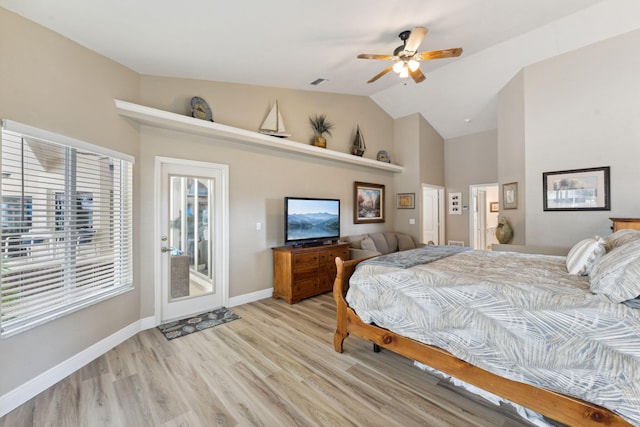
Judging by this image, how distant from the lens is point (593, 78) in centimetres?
375

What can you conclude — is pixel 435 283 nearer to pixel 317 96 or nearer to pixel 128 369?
pixel 128 369

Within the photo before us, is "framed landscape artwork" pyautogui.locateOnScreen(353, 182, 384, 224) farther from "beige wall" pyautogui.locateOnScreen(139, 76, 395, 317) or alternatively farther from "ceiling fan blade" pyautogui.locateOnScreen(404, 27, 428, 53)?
"ceiling fan blade" pyautogui.locateOnScreen(404, 27, 428, 53)

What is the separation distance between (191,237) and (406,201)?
15.5 ft

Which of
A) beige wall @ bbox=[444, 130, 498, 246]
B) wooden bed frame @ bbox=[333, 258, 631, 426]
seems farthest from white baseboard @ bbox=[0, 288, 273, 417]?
beige wall @ bbox=[444, 130, 498, 246]

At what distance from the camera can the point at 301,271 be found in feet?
13.3

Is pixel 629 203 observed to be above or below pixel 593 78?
below

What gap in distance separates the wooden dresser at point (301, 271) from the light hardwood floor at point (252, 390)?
1.10 meters

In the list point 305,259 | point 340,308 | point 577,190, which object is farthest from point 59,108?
point 577,190

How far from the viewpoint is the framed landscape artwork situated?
5609 mm

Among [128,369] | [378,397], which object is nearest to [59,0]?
[128,369]

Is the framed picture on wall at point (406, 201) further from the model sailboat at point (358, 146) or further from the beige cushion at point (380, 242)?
the model sailboat at point (358, 146)

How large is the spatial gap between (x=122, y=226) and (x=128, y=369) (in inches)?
55.4

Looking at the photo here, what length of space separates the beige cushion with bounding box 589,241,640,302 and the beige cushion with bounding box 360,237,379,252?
3407mm

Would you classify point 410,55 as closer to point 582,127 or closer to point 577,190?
point 582,127
